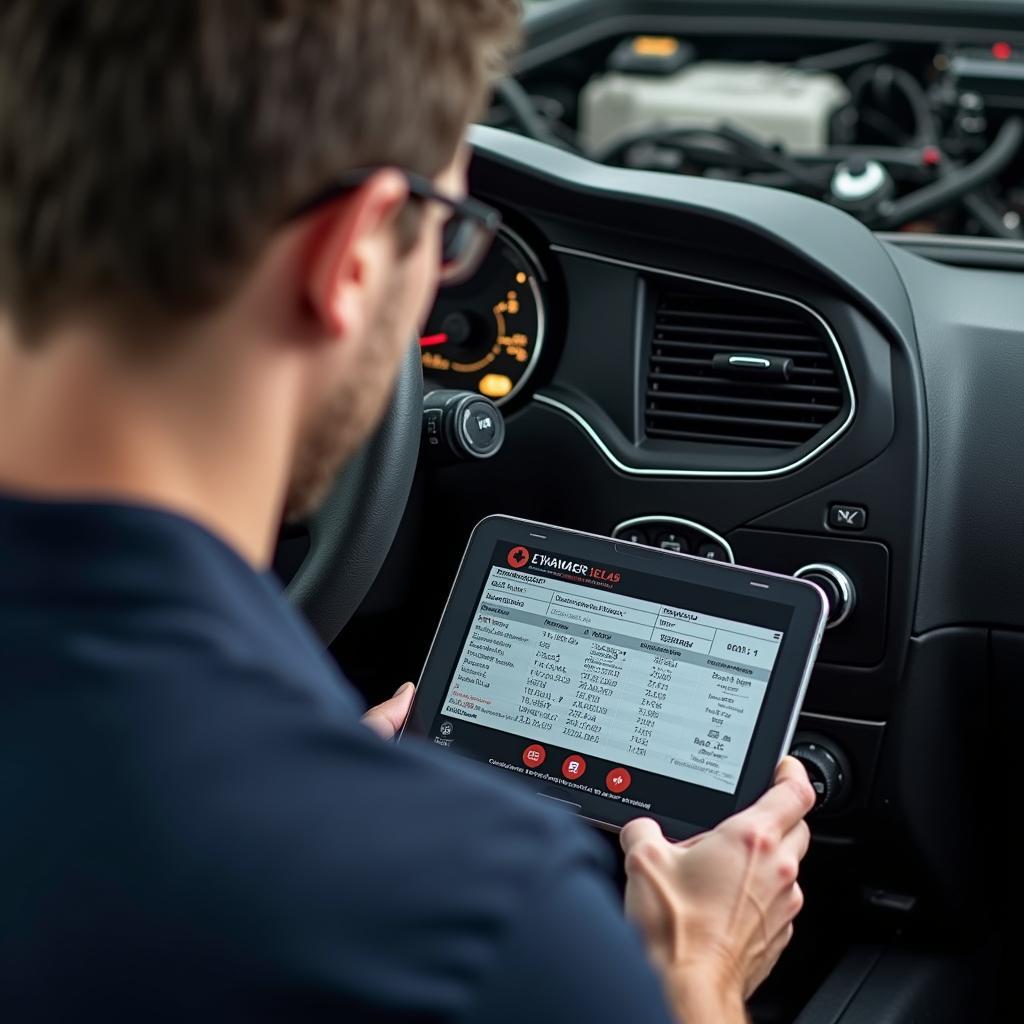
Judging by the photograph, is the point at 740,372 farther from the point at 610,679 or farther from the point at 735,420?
the point at 610,679

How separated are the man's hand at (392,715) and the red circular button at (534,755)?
115 millimetres

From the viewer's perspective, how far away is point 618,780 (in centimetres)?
126

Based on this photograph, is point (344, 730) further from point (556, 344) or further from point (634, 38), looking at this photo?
point (634, 38)

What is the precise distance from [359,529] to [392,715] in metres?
0.16

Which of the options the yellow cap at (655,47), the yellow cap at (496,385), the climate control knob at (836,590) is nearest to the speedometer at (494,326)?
the yellow cap at (496,385)

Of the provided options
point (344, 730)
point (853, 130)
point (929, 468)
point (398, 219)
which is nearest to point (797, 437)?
point (929, 468)

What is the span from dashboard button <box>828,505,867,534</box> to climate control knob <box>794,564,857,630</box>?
4 centimetres

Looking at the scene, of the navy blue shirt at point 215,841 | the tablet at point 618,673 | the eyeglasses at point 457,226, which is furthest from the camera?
the tablet at point 618,673

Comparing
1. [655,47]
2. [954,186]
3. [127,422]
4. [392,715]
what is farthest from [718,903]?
[655,47]

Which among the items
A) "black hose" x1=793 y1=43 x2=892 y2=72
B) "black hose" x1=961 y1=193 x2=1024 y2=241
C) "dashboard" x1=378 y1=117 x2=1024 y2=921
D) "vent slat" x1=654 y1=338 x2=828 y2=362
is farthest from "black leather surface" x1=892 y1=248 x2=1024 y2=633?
"black hose" x1=793 y1=43 x2=892 y2=72

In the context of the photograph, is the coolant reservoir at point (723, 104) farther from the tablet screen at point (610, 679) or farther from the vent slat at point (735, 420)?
the tablet screen at point (610, 679)

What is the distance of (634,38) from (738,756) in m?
2.34

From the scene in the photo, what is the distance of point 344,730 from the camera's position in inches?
23.5

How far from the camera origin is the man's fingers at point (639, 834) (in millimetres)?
1058
